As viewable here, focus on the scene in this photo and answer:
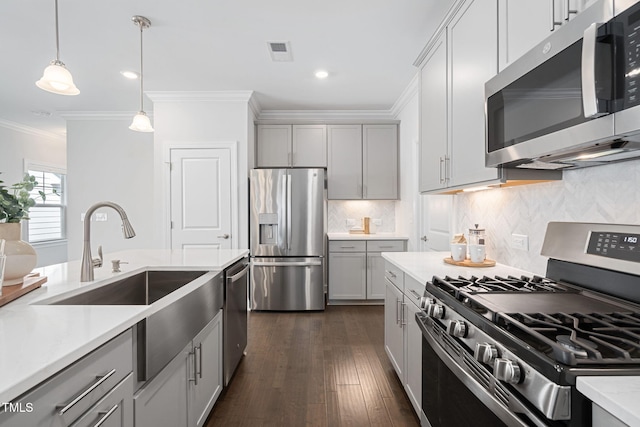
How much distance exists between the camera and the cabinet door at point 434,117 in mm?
2123

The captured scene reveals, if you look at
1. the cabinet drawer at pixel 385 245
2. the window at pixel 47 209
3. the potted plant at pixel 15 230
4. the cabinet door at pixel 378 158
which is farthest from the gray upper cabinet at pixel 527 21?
the window at pixel 47 209

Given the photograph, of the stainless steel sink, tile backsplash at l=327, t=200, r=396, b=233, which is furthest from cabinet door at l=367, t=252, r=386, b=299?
the stainless steel sink

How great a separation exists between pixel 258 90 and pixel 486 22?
2.81m

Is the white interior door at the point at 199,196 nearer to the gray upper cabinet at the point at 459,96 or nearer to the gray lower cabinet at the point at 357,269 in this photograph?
the gray lower cabinet at the point at 357,269

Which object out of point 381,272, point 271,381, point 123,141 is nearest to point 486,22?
point 271,381

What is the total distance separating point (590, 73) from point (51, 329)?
1.61 metres

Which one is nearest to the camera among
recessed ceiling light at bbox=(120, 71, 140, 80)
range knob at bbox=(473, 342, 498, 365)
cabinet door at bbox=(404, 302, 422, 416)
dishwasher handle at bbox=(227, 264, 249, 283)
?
range knob at bbox=(473, 342, 498, 365)

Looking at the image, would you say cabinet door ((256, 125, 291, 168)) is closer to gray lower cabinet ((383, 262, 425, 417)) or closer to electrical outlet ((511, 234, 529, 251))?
gray lower cabinet ((383, 262, 425, 417))

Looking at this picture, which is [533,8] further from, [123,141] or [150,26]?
[123,141]

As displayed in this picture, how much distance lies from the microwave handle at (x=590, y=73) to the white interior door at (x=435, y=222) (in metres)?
2.02

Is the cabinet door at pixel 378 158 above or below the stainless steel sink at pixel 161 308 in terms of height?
above

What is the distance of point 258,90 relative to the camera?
12.8ft

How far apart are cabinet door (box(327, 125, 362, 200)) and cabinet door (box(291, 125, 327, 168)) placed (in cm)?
8

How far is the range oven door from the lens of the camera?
0.87m
